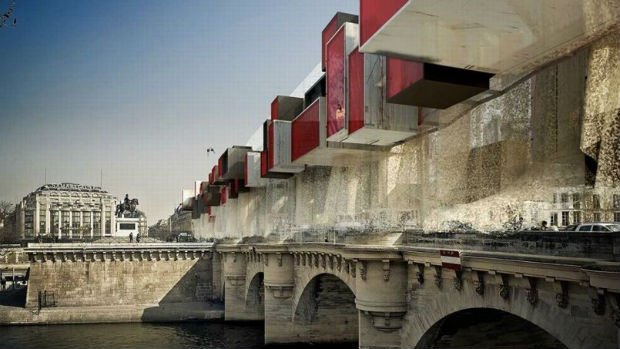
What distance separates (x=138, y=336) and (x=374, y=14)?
135 ft

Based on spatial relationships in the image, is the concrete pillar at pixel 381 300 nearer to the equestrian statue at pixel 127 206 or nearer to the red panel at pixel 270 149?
the red panel at pixel 270 149

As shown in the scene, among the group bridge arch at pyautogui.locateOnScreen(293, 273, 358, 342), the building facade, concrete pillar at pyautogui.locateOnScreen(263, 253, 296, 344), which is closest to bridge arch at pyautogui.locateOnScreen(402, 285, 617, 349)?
bridge arch at pyautogui.locateOnScreen(293, 273, 358, 342)

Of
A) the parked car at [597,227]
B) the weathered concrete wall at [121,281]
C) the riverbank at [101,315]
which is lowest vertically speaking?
the riverbank at [101,315]

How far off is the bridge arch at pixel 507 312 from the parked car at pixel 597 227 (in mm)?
1578

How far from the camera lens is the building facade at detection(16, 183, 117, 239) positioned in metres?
169

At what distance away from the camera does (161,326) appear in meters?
51.3

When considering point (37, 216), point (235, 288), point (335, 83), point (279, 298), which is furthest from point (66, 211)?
point (335, 83)

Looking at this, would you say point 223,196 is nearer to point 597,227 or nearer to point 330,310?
point 330,310

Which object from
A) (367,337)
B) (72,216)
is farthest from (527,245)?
(72,216)

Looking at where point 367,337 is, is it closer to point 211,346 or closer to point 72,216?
point 211,346

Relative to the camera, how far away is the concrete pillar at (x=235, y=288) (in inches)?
2094

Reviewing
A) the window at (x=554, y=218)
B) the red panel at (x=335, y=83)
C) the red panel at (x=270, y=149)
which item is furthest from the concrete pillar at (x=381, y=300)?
the red panel at (x=270, y=149)

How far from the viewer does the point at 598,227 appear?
1214 centimetres

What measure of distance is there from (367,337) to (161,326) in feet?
Result: 113
